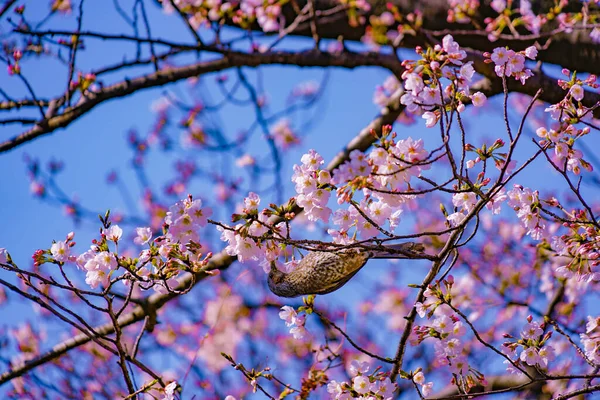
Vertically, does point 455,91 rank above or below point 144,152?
below

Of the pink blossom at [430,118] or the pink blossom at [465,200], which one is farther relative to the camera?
the pink blossom at [465,200]

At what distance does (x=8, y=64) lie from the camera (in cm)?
434

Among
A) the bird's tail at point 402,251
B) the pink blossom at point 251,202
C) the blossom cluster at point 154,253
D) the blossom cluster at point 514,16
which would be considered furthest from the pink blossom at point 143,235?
the blossom cluster at point 514,16

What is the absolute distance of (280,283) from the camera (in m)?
2.56

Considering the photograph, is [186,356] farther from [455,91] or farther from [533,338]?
[455,91]

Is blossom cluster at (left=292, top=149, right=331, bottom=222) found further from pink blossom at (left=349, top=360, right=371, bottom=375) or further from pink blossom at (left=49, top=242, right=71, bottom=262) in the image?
pink blossom at (left=49, top=242, right=71, bottom=262)

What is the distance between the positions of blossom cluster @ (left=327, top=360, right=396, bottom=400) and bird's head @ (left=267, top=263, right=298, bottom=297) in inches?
18.4

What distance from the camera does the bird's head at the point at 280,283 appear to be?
254cm

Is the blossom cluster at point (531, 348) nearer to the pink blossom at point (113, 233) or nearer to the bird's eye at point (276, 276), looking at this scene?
the bird's eye at point (276, 276)

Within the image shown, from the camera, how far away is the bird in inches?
96.6

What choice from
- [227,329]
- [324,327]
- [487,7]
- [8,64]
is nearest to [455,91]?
[487,7]

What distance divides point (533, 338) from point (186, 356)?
668 cm

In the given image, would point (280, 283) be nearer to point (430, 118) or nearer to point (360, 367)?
point (360, 367)

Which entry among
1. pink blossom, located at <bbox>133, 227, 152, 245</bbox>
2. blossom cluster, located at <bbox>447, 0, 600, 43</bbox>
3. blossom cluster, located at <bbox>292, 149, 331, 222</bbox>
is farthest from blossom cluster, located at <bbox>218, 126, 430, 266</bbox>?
blossom cluster, located at <bbox>447, 0, 600, 43</bbox>
